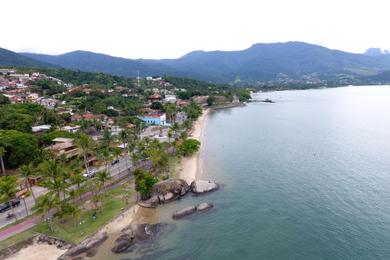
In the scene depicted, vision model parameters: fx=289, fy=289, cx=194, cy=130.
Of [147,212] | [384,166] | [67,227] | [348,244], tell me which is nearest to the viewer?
[348,244]

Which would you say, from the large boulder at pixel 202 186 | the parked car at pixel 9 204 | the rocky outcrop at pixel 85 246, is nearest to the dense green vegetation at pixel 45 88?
the parked car at pixel 9 204

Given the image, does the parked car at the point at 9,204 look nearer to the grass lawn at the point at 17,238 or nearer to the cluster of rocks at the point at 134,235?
the grass lawn at the point at 17,238

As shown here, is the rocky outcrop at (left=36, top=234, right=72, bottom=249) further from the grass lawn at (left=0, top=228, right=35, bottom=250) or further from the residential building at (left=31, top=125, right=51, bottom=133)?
the residential building at (left=31, top=125, right=51, bottom=133)

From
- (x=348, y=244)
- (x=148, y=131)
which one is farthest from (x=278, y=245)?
(x=148, y=131)

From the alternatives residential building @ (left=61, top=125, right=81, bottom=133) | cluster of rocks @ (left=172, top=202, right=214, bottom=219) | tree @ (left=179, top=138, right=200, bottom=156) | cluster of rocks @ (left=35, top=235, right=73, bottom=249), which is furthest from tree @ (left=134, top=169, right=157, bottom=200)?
residential building @ (left=61, top=125, right=81, bottom=133)

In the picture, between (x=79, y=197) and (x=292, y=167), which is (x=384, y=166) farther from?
(x=79, y=197)

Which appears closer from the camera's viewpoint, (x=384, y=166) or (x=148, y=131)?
(x=384, y=166)
